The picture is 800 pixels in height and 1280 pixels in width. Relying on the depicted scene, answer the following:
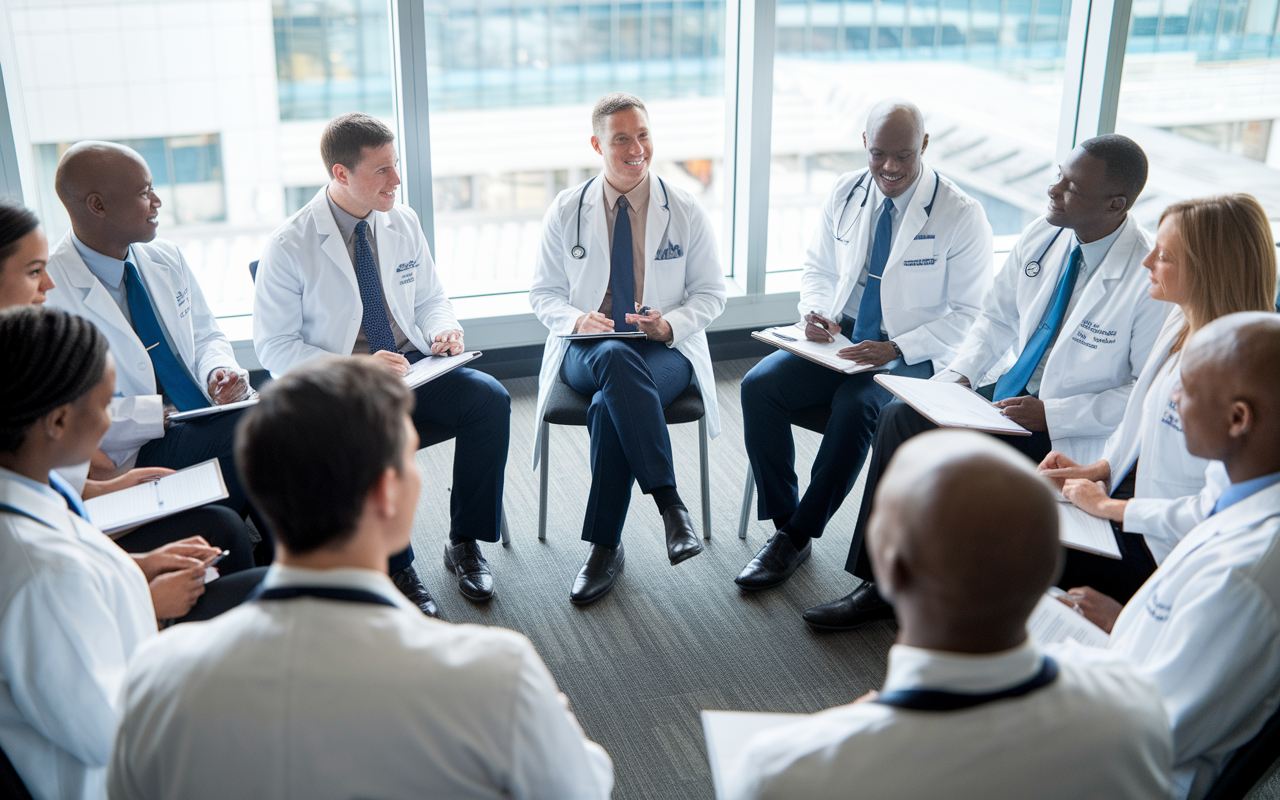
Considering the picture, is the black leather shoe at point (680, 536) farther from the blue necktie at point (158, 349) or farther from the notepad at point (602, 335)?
the blue necktie at point (158, 349)

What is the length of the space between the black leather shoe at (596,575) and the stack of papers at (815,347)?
Answer: 75 cm

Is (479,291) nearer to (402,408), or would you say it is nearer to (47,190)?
(47,190)

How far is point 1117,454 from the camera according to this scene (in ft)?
7.09

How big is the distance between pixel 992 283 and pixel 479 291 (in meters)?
2.34

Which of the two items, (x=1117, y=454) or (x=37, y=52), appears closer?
(x=1117, y=454)

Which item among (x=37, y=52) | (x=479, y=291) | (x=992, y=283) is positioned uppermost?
(x=37, y=52)

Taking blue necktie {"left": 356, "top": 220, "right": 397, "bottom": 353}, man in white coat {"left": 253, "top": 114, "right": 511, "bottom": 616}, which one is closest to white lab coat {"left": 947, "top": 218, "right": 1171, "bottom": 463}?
man in white coat {"left": 253, "top": 114, "right": 511, "bottom": 616}

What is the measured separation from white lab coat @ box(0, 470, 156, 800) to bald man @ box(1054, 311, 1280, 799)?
145 centimetres

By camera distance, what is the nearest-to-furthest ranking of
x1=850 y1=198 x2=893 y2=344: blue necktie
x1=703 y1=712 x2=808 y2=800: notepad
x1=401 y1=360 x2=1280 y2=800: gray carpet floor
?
x1=703 y1=712 x2=808 y2=800: notepad → x1=401 y1=360 x2=1280 y2=800: gray carpet floor → x1=850 y1=198 x2=893 y2=344: blue necktie

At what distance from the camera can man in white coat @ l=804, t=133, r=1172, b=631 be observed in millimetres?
2367

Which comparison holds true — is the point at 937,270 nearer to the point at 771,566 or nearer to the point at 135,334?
the point at 771,566

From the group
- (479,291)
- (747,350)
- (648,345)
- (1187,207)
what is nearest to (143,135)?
(479,291)

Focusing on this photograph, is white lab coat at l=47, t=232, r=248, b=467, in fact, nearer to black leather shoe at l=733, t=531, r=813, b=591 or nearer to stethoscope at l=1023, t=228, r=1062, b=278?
black leather shoe at l=733, t=531, r=813, b=591

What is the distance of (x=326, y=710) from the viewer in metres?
0.93
